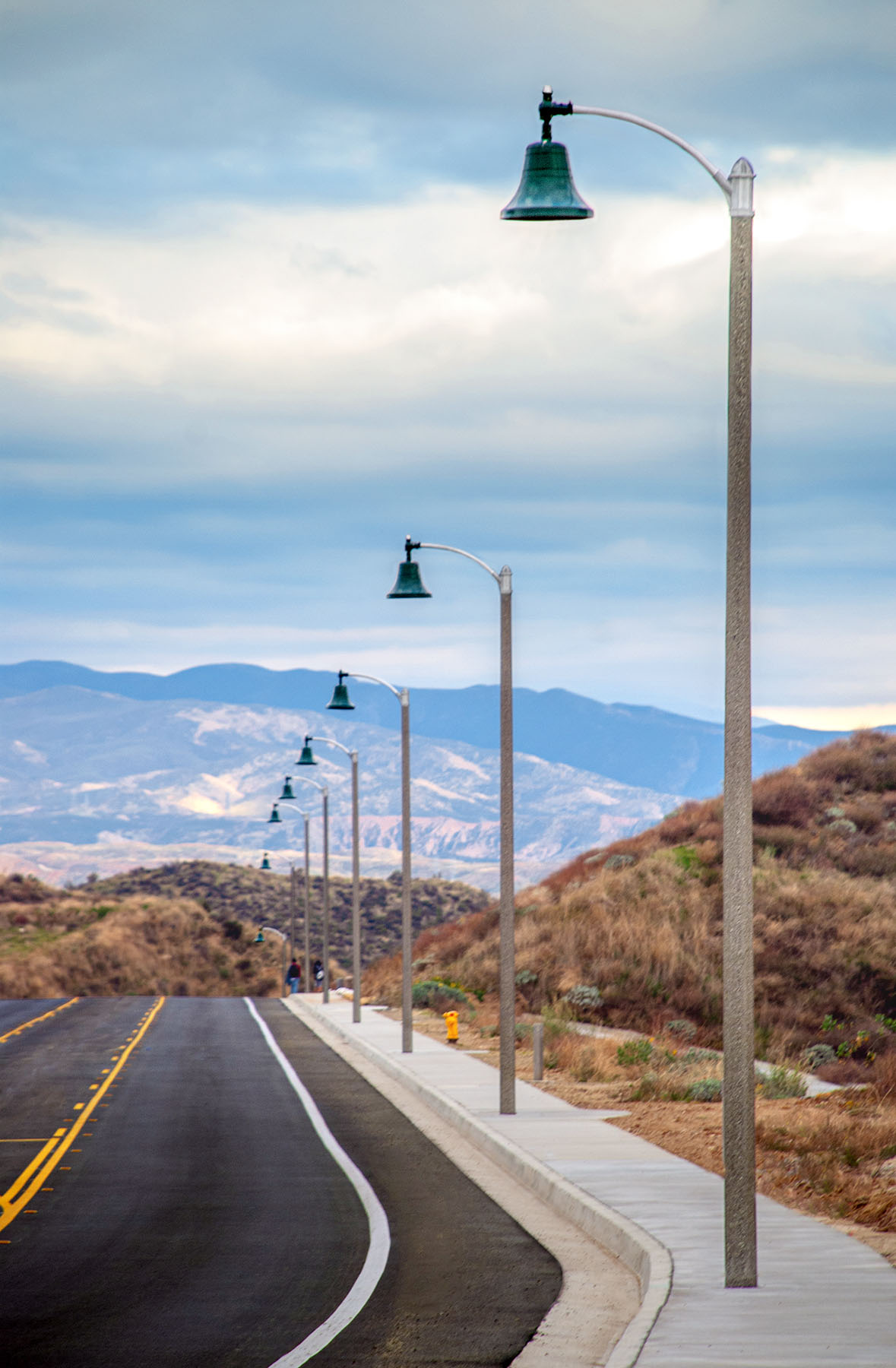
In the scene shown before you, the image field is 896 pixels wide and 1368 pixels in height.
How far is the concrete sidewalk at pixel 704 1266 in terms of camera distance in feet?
30.3

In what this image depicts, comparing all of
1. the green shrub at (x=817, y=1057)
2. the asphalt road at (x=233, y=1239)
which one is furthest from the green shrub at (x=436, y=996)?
the asphalt road at (x=233, y=1239)

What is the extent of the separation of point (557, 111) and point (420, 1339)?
7.61 meters

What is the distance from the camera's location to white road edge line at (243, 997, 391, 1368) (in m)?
10.1

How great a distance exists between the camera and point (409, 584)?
899 inches

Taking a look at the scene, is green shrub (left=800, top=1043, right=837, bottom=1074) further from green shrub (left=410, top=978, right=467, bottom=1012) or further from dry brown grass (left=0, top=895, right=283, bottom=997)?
dry brown grass (left=0, top=895, right=283, bottom=997)

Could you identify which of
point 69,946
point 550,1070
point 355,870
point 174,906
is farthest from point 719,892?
Answer: point 174,906

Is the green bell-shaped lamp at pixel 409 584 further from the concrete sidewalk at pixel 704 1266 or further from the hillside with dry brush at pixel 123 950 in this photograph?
the hillside with dry brush at pixel 123 950

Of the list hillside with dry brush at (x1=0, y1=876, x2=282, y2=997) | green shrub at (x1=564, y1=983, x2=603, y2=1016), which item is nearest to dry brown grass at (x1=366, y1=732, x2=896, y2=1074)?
green shrub at (x1=564, y1=983, x2=603, y2=1016)

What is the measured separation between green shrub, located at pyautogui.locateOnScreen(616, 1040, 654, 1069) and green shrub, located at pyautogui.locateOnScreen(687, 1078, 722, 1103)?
14.1 feet

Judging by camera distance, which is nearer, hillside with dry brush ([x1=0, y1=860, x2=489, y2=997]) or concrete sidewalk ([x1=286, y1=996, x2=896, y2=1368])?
concrete sidewalk ([x1=286, y1=996, x2=896, y2=1368])

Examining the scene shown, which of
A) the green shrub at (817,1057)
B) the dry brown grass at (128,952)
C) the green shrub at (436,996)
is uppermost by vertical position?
the green shrub at (817,1057)

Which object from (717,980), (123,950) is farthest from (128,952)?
(717,980)

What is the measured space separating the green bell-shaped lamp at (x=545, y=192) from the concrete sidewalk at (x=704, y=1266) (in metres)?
6.72

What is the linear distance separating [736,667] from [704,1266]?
3976 mm
